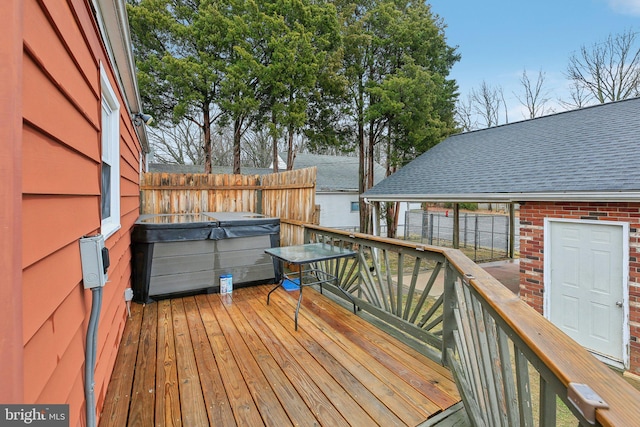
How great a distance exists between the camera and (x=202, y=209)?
21.1ft

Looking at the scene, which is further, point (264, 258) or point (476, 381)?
point (264, 258)

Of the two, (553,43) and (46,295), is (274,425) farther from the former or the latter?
(553,43)

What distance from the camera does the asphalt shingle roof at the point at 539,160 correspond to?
476 cm

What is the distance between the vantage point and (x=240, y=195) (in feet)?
22.1

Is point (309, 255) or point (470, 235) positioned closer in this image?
point (309, 255)

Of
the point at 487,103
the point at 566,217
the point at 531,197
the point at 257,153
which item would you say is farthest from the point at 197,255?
the point at 487,103

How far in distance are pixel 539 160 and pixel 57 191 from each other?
7492 mm

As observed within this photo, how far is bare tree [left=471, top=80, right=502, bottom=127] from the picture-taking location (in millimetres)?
20188

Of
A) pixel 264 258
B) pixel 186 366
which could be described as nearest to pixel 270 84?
pixel 264 258

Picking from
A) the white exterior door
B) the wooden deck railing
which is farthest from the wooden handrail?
the white exterior door

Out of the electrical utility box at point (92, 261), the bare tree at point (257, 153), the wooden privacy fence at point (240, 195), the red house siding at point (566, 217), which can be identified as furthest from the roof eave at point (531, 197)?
the bare tree at point (257, 153)

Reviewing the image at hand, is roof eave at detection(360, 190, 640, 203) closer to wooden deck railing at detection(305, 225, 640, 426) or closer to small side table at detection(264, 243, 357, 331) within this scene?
wooden deck railing at detection(305, 225, 640, 426)

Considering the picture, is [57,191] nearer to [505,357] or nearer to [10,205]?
[10,205]

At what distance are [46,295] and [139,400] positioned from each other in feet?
4.72
